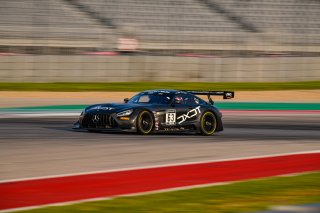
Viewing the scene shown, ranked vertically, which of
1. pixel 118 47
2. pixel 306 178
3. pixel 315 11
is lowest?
pixel 306 178

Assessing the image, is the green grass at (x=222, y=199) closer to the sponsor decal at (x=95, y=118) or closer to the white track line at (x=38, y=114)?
the sponsor decal at (x=95, y=118)

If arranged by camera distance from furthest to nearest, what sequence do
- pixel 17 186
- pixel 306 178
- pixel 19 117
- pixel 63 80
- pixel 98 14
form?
pixel 98 14
pixel 63 80
pixel 19 117
pixel 306 178
pixel 17 186

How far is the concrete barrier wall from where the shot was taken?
27.8 meters

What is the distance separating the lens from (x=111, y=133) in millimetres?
15336

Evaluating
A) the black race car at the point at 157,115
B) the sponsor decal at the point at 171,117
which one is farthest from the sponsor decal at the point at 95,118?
the sponsor decal at the point at 171,117

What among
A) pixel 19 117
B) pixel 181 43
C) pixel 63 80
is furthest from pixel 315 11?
pixel 19 117

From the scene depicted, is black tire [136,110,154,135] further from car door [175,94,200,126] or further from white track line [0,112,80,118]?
white track line [0,112,80,118]

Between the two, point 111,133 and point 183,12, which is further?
point 183,12

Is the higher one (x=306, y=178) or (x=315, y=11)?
(x=315, y=11)

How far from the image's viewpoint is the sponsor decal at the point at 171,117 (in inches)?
606

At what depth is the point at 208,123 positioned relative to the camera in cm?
1611

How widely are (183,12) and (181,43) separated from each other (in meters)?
3.92

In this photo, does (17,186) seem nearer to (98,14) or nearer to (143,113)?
(143,113)

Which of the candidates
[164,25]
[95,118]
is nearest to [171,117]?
[95,118]
